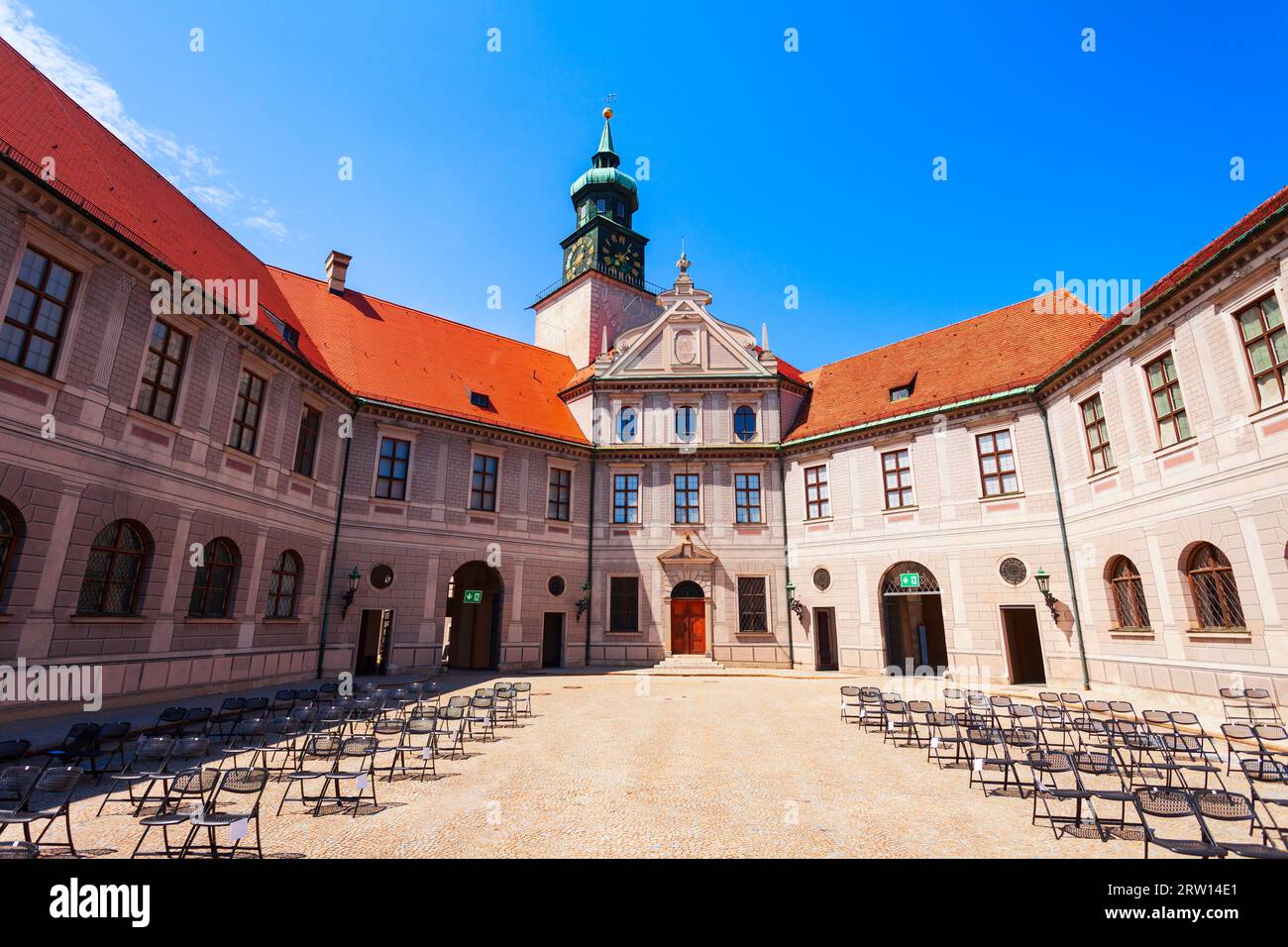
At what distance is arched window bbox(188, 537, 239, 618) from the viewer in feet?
53.1

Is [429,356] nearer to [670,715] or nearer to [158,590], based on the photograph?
[158,590]

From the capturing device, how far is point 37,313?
12445 millimetres

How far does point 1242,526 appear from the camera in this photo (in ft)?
44.2

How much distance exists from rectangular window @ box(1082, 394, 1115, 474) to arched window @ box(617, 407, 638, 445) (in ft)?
56.0

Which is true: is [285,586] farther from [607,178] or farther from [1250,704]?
[607,178]

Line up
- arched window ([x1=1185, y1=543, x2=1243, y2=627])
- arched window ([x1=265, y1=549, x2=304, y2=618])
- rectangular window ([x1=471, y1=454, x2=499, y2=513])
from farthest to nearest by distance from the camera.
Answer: rectangular window ([x1=471, y1=454, x2=499, y2=513]) < arched window ([x1=265, y1=549, x2=304, y2=618]) < arched window ([x1=1185, y1=543, x2=1243, y2=627])

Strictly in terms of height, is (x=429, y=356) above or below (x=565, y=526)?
above

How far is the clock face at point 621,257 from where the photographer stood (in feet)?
129

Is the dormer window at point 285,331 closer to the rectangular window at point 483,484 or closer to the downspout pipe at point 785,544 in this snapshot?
the rectangular window at point 483,484

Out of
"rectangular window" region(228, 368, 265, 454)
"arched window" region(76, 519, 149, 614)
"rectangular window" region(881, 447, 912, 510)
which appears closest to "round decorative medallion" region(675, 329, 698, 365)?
"rectangular window" region(881, 447, 912, 510)

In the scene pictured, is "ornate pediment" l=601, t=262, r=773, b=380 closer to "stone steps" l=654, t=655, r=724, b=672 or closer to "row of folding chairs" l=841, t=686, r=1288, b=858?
"stone steps" l=654, t=655, r=724, b=672

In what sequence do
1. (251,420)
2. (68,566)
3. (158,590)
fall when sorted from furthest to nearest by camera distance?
1. (251,420)
2. (158,590)
3. (68,566)

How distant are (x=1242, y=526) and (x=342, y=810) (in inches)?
707
